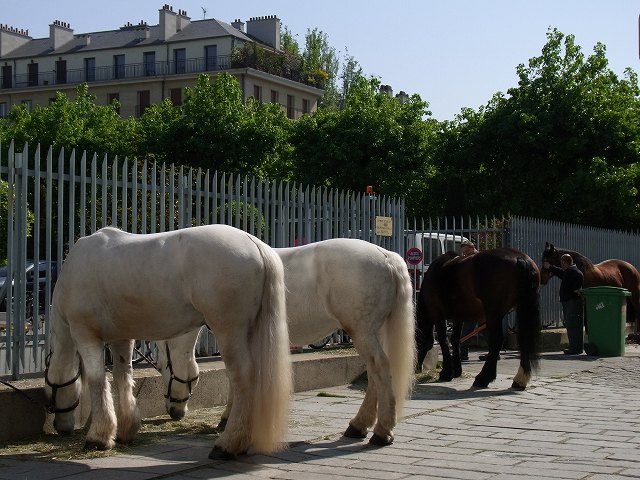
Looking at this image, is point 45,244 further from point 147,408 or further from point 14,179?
point 147,408

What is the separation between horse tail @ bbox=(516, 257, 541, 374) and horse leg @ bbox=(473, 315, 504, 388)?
31 centimetres

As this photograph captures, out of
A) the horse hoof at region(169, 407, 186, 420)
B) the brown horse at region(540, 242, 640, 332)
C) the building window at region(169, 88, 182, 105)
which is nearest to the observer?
the horse hoof at region(169, 407, 186, 420)

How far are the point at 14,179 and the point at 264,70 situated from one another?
62.8 metres

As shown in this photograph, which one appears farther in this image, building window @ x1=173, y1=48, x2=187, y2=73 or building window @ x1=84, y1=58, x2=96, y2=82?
building window @ x1=84, y1=58, x2=96, y2=82

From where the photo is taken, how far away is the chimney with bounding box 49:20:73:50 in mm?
79500

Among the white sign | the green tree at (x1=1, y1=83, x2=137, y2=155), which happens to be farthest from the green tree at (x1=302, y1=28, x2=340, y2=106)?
the white sign

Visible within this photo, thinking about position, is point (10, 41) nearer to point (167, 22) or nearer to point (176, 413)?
point (167, 22)

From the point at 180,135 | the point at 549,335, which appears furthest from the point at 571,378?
the point at 180,135

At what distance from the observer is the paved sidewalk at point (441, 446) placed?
21.8 feet

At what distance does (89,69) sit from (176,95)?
8665mm

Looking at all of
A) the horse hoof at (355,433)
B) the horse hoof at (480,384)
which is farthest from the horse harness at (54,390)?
the horse hoof at (480,384)

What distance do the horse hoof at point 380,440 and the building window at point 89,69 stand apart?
72.3m

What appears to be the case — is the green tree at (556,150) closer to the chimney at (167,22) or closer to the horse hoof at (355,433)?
the horse hoof at (355,433)

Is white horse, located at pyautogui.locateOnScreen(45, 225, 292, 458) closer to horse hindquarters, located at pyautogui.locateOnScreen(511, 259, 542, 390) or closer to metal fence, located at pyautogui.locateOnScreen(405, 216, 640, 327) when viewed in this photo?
horse hindquarters, located at pyautogui.locateOnScreen(511, 259, 542, 390)
